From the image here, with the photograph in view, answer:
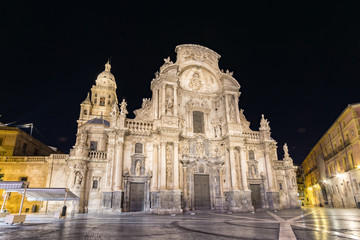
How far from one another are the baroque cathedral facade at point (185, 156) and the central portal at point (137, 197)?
93 millimetres

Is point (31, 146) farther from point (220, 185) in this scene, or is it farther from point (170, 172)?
point (220, 185)

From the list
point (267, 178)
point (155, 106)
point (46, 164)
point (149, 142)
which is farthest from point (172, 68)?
point (46, 164)

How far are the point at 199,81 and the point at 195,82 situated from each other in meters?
0.58

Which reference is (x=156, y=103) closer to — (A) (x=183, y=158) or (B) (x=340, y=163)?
(A) (x=183, y=158)

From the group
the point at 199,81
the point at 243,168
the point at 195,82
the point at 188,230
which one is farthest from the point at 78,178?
the point at 199,81

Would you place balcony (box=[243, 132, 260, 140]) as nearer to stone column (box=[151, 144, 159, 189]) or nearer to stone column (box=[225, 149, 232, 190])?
stone column (box=[225, 149, 232, 190])

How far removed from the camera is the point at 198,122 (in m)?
26.8

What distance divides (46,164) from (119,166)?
1123 cm

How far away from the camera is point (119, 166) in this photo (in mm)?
21422

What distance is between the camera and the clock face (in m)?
27.8

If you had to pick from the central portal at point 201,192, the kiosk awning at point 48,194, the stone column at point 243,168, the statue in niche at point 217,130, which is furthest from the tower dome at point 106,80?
the kiosk awning at point 48,194

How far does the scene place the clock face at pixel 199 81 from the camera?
1094 inches

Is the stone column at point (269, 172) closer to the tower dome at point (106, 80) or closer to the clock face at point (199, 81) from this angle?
the clock face at point (199, 81)

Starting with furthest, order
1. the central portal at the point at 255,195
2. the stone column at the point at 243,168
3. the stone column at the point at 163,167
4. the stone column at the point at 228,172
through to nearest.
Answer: the central portal at the point at 255,195
the stone column at the point at 228,172
the stone column at the point at 243,168
the stone column at the point at 163,167
